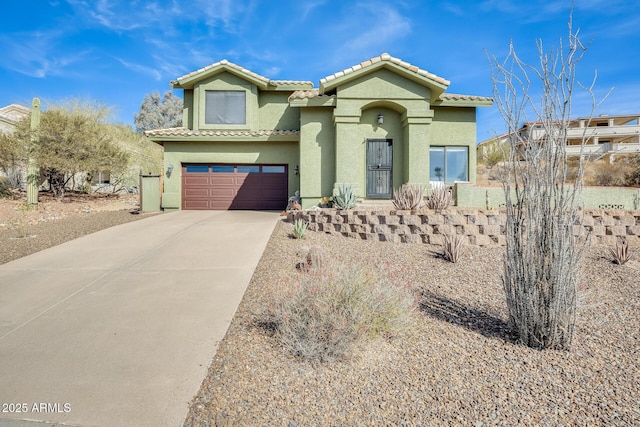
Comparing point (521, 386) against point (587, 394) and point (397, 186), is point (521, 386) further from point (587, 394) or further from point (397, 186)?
point (397, 186)

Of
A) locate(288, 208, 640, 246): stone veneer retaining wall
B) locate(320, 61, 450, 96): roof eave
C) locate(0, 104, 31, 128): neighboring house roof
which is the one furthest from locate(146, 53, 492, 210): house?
locate(0, 104, 31, 128): neighboring house roof

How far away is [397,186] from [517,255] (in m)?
9.58

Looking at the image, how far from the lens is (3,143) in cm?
1580

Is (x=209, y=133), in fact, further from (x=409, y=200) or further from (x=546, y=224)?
(x=546, y=224)

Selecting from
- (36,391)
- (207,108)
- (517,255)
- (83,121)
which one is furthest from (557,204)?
(83,121)

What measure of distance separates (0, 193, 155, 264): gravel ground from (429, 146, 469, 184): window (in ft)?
39.6

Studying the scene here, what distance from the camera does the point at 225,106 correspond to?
52.2 feet

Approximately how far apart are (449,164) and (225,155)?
9.95m

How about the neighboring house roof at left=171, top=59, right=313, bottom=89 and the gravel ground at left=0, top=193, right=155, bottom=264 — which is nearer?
the gravel ground at left=0, top=193, right=155, bottom=264

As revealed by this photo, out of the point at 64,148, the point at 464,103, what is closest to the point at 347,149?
the point at 464,103

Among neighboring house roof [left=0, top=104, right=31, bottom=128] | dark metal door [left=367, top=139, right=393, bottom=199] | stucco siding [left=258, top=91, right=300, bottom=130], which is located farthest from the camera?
neighboring house roof [left=0, top=104, right=31, bottom=128]

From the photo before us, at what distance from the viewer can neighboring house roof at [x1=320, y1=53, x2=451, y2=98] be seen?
11.9 meters

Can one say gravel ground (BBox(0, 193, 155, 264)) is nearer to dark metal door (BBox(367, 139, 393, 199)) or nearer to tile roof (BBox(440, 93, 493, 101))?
dark metal door (BBox(367, 139, 393, 199))

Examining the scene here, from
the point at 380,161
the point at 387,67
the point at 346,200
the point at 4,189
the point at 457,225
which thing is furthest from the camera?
the point at 4,189
